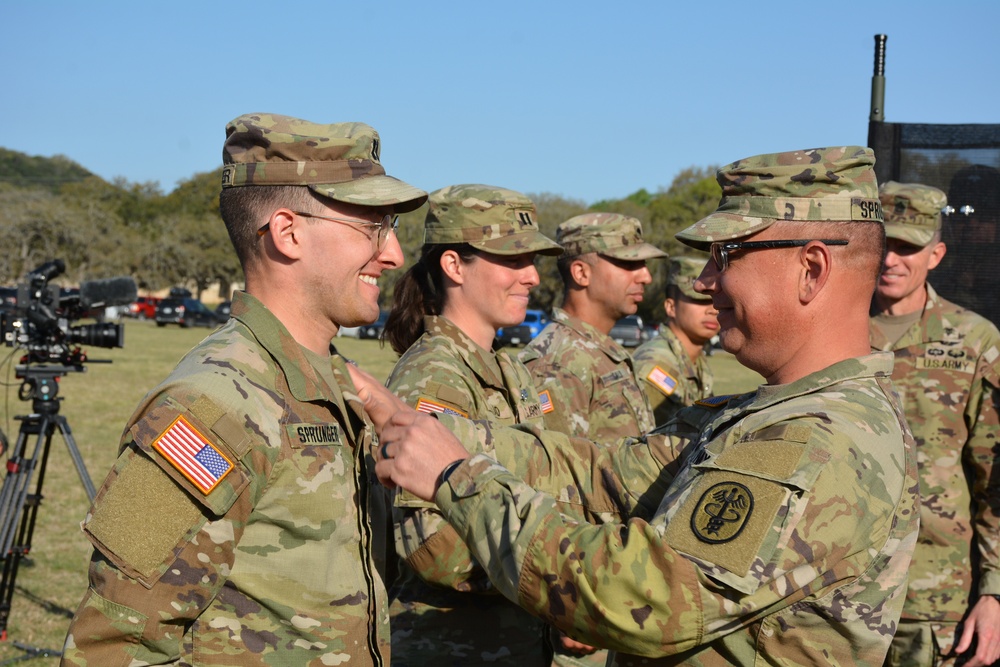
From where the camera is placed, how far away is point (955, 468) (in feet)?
14.8

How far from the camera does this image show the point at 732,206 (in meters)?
2.68

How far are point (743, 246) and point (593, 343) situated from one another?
3.24m

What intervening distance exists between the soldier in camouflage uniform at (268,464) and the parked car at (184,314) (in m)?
44.0

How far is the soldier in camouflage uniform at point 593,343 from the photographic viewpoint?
5.45m

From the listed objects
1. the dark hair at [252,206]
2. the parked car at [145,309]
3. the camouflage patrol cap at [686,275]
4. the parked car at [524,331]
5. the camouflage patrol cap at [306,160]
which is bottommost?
the parked car at [145,309]

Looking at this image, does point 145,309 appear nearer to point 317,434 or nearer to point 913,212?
point 913,212

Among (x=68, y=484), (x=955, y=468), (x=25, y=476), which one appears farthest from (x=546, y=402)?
(x=68, y=484)

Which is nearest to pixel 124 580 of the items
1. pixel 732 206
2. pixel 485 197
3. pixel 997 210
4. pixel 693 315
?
pixel 732 206

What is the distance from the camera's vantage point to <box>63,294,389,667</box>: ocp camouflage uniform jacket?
6.87ft

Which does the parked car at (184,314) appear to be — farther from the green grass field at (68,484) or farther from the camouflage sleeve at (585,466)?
the camouflage sleeve at (585,466)

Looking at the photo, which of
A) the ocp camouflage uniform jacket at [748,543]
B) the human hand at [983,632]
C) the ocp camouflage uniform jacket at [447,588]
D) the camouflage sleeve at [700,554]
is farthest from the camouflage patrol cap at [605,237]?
the camouflage sleeve at [700,554]

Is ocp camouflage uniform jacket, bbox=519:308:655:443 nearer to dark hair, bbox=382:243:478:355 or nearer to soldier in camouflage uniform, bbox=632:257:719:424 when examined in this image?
soldier in camouflage uniform, bbox=632:257:719:424

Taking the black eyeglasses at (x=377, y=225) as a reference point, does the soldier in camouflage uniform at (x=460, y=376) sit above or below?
below

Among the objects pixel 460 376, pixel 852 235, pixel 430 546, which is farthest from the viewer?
pixel 460 376
